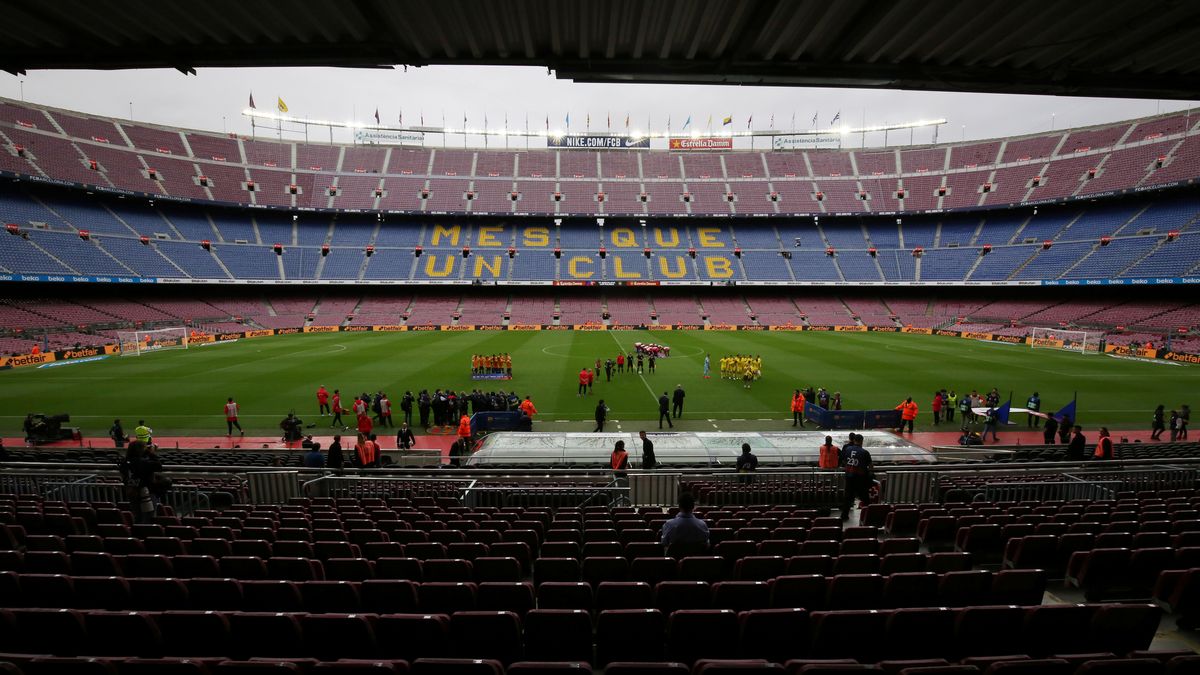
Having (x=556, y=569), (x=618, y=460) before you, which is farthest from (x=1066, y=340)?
(x=556, y=569)

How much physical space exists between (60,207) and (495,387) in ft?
177

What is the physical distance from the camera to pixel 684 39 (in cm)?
497

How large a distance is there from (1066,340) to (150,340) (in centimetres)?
7360

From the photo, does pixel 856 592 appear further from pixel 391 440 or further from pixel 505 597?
pixel 391 440

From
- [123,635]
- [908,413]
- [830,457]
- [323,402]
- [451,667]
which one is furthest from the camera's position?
[323,402]

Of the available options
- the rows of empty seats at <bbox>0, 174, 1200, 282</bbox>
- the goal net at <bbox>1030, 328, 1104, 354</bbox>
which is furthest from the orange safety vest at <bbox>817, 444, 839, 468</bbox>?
the rows of empty seats at <bbox>0, 174, 1200, 282</bbox>

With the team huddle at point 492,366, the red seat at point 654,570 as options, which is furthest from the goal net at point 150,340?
the red seat at point 654,570

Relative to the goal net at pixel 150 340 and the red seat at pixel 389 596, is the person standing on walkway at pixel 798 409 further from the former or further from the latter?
the goal net at pixel 150 340

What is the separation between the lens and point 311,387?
26047mm

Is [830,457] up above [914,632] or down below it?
below

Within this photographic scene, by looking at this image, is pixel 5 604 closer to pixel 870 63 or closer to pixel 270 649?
pixel 270 649

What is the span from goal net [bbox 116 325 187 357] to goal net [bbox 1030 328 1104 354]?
68316mm

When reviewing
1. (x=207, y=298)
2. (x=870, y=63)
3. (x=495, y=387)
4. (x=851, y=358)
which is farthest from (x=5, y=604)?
(x=207, y=298)

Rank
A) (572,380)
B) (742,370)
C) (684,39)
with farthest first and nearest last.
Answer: (572,380), (742,370), (684,39)
